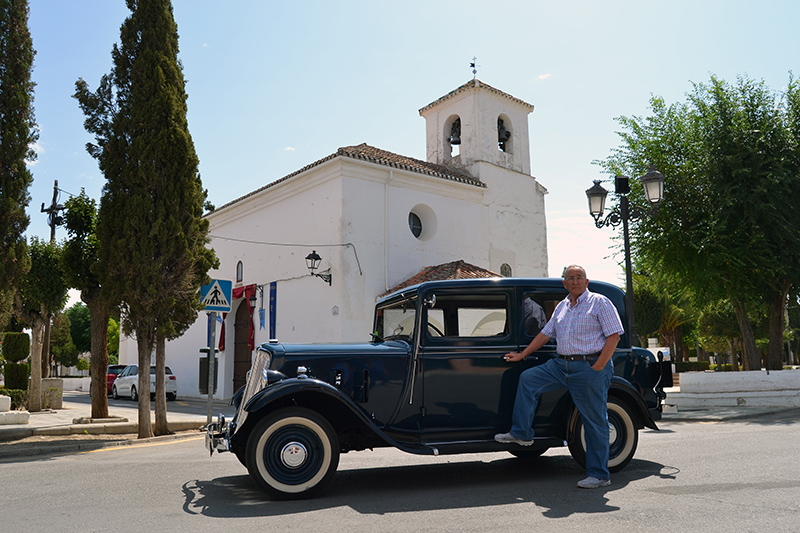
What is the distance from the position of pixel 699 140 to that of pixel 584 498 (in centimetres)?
1510

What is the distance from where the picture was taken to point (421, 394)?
5582 mm

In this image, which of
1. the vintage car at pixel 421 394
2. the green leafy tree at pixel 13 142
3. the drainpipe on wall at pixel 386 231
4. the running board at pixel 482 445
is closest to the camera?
the vintage car at pixel 421 394

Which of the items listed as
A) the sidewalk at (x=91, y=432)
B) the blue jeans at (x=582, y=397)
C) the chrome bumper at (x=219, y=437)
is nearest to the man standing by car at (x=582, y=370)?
the blue jeans at (x=582, y=397)

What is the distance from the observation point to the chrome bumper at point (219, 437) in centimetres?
524

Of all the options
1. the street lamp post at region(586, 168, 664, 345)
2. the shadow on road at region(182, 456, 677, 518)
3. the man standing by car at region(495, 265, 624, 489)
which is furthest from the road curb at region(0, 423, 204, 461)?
the street lamp post at region(586, 168, 664, 345)

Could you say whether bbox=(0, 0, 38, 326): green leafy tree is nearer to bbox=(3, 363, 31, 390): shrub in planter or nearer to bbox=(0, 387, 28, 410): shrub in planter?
bbox=(0, 387, 28, 410): shrub in planter

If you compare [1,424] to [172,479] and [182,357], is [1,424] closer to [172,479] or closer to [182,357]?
[172,479]

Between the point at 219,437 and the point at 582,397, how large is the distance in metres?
3.16

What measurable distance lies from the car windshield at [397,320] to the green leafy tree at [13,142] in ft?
21.9

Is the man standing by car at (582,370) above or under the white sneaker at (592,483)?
above

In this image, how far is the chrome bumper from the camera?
5244 millimetres

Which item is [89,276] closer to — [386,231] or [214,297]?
[214,297]

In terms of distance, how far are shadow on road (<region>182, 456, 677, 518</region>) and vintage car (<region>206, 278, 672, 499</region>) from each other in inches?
10.8

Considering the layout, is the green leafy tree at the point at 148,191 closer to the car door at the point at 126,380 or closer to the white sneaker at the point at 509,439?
the white sneaker at the point at 509,439
